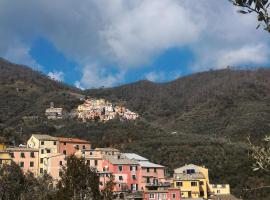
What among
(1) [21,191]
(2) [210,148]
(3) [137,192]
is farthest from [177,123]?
(1) [21,191]

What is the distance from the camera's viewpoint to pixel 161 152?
354 feet

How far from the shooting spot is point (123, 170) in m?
81.0

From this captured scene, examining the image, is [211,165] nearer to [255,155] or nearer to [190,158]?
[190,158]

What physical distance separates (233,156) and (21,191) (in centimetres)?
6040

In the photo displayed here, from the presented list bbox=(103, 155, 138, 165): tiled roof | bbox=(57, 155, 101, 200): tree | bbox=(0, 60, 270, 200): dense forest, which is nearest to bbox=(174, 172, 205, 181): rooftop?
bbox=(103, 155, 138, 165): tiled roof

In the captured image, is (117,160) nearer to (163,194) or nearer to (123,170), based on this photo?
(123,170)

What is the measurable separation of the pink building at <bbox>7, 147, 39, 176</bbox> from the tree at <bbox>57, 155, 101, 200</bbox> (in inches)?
1494

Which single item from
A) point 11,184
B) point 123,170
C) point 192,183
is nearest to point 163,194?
point 123,170

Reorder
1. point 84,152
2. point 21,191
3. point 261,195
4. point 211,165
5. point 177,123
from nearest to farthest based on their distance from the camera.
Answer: point 21,191 < point 84,152 < point 261,195 < point 211,165 < point 177,123

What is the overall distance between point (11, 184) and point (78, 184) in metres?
19.5

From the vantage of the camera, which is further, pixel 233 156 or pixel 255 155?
pixel 233 156

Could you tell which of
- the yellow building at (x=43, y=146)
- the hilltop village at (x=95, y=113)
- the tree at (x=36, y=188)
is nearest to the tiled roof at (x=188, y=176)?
the yellow building at (x=43, y=146)

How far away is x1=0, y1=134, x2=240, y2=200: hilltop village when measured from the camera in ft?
255

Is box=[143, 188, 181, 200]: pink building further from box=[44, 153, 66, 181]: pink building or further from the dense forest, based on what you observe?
box=[44, 153, 66, 181]: pink building
